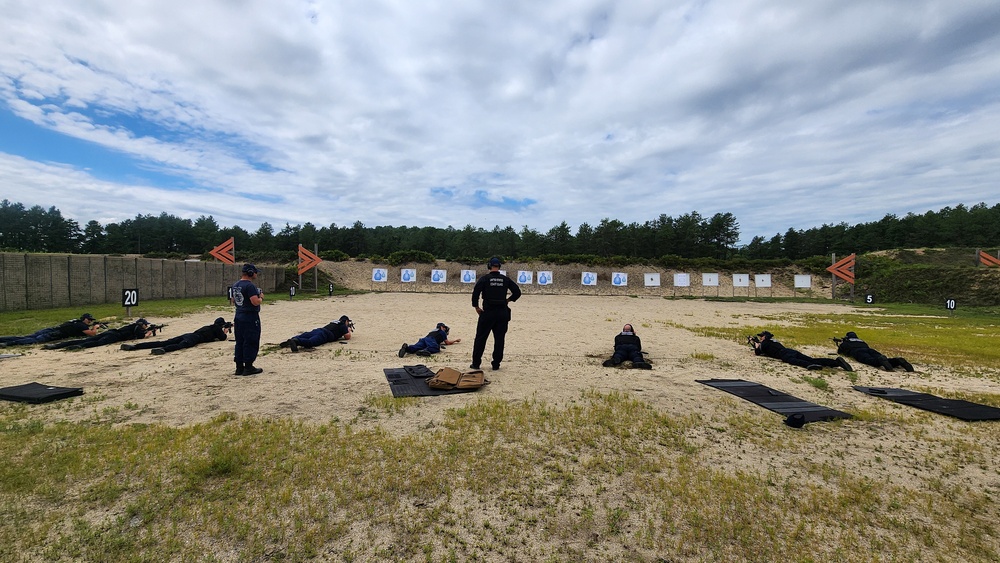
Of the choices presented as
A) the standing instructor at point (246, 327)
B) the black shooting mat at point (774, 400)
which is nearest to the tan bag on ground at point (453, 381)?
the standing instructor at point (246, 327)

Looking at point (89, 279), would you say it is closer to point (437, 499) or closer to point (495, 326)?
point (495, 326)

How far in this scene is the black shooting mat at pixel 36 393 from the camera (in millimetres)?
4590

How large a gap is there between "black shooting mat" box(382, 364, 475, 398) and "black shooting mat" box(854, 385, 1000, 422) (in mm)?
5600

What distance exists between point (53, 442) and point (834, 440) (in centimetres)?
702

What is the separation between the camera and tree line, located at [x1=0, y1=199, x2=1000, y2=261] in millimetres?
51469

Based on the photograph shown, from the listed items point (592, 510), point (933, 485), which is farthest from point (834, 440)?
point (592, 510)

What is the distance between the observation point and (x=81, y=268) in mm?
15992

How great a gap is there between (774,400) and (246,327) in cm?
744

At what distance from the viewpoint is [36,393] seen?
4.73 metres

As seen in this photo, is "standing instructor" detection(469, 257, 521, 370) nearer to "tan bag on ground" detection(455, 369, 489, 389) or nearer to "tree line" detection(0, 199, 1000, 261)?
"tan bag on ground" detection(455, 369, 489, 389)

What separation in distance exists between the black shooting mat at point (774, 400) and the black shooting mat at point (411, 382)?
364 cm

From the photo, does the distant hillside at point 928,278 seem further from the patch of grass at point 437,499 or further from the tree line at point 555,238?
the patch of grass at point 437,499

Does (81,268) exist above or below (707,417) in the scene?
above

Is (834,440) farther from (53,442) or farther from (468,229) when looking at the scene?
(468,229)
